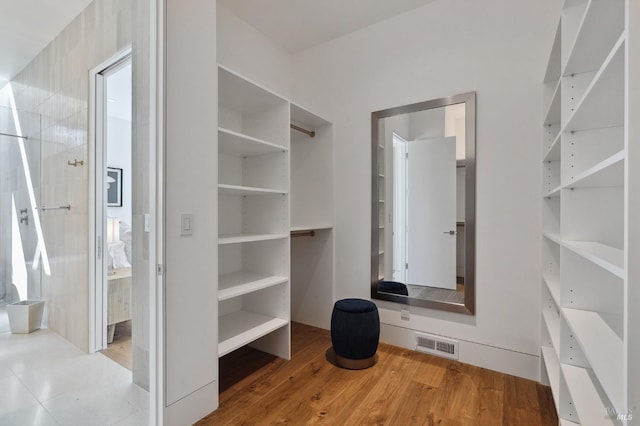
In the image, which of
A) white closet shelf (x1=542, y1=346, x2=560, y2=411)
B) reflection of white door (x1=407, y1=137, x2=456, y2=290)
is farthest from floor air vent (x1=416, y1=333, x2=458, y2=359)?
white closet shelf (x1=542, y1=346, x2=560, y2=411)

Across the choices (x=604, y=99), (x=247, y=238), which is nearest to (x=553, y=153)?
(x=604, y=99)

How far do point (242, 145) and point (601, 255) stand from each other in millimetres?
2020

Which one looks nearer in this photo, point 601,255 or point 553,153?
point 601,255

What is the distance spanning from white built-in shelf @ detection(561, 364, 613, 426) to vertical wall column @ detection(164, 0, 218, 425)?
1683 mm

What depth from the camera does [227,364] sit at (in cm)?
222

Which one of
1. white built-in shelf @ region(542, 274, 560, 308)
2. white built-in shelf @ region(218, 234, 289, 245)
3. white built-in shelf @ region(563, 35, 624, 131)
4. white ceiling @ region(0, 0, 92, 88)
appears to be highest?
white ceiling @ region(0, 0, 92, 88)

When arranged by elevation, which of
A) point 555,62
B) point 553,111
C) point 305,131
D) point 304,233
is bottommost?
point 304,233

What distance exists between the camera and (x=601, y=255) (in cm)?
96

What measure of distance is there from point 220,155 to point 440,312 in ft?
7.16

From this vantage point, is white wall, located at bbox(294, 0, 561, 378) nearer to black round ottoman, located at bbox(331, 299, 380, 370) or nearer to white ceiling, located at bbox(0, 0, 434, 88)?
white ceiling, located at bbox(0, 0, 434, 88)

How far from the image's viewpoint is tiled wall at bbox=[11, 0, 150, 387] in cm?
154

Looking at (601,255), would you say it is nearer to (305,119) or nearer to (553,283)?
(553,283)

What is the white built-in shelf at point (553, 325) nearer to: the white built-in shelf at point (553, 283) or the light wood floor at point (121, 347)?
the white built-in shelf at point (553, 283)

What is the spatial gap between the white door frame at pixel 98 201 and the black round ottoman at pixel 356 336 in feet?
4.94
